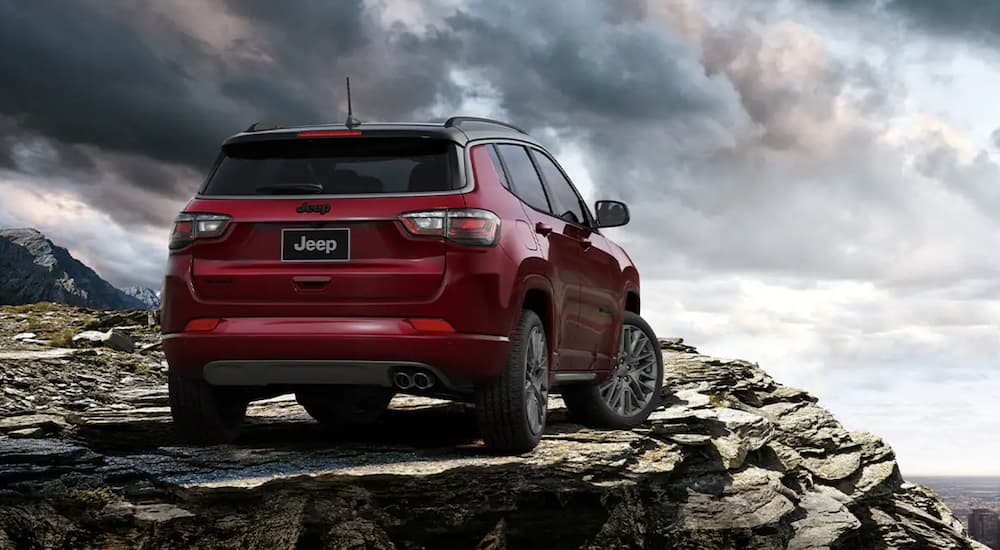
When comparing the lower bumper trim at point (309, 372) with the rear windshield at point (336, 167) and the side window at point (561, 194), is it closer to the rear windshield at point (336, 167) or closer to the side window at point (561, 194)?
the rear windshield at point (336, 167)

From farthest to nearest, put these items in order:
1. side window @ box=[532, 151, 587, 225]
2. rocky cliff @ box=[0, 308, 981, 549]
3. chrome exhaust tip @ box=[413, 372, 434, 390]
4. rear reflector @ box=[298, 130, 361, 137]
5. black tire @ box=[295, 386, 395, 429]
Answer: black tire @ box=[295, 386, 395, 429]
side window @ box=[532, 151, 587, 225]
rear reflector @ box=[298, 130, 361, 137]
chrome exhaust tip @ box=[413, 372, 434, 390]
rocky cliff @ box=[0, 308, 981, 549]

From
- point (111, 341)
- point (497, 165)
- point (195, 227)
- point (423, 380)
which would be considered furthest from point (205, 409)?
point (111, 341)

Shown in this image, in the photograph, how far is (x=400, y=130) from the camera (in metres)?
6.41

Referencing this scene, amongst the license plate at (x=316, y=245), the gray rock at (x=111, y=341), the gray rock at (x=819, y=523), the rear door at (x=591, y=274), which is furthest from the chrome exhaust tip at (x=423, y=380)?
the gray rock at (x=111, y=341)

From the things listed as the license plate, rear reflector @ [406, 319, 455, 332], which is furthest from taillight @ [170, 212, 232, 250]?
rear reflector @ [406, 319, 455, 332]

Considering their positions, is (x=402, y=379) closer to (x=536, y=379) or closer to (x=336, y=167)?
(x=536, y=379)

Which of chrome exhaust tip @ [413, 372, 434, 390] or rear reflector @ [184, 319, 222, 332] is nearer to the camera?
chrome exhaust tip @ [413, 372, 434, 390]

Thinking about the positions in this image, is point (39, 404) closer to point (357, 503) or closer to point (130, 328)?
point (357, 503)

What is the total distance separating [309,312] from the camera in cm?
614

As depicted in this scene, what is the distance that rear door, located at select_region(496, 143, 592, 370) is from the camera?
7051mm

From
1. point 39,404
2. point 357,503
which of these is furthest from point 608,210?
point 39,404

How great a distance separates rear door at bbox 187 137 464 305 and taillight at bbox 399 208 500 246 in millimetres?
48

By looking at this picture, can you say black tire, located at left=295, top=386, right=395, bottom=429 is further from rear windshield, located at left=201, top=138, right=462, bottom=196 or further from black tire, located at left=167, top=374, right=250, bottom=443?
→ rear windshield, located at left=201, top=138, right=462, bottom=196

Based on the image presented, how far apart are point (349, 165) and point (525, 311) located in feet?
4.56
